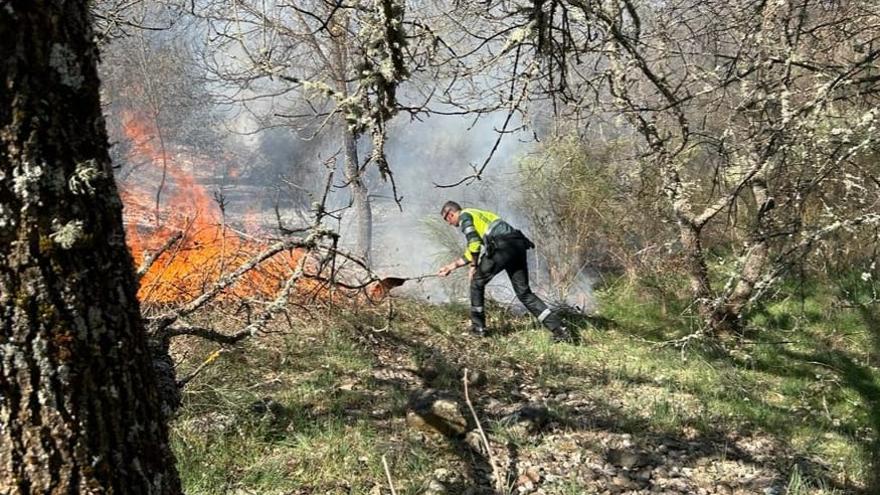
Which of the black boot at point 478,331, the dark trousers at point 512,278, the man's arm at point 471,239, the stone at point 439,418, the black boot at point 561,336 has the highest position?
the man's arm at point 471,239

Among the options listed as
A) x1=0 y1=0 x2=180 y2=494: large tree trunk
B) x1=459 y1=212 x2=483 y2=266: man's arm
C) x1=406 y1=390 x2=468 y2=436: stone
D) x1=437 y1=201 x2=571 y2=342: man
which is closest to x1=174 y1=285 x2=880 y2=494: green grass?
x1=406 y1=390 x2=468 y2=436: stone

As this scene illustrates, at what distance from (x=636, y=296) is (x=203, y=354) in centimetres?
550

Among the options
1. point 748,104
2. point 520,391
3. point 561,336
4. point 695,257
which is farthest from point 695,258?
point 748,104

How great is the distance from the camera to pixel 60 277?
137cm

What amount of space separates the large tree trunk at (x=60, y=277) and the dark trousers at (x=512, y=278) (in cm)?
555

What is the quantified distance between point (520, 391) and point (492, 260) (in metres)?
1.80

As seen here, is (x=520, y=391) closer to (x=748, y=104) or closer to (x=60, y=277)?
(x=748, y=104)

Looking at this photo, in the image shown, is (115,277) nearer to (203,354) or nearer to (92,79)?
(92,79)

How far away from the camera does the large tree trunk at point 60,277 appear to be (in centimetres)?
129

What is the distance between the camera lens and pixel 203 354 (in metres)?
5.45

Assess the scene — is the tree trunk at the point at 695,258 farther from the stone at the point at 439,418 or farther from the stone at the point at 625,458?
the stone at the point at 439,418

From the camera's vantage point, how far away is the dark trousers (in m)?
6.90

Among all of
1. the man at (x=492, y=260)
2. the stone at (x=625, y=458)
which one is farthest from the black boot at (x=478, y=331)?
the stone at (x=625, y=458)

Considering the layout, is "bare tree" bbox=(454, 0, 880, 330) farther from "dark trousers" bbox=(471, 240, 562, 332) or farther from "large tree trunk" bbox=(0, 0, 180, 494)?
"large tree trunk" bbox=(0, 0, 180, 494)
